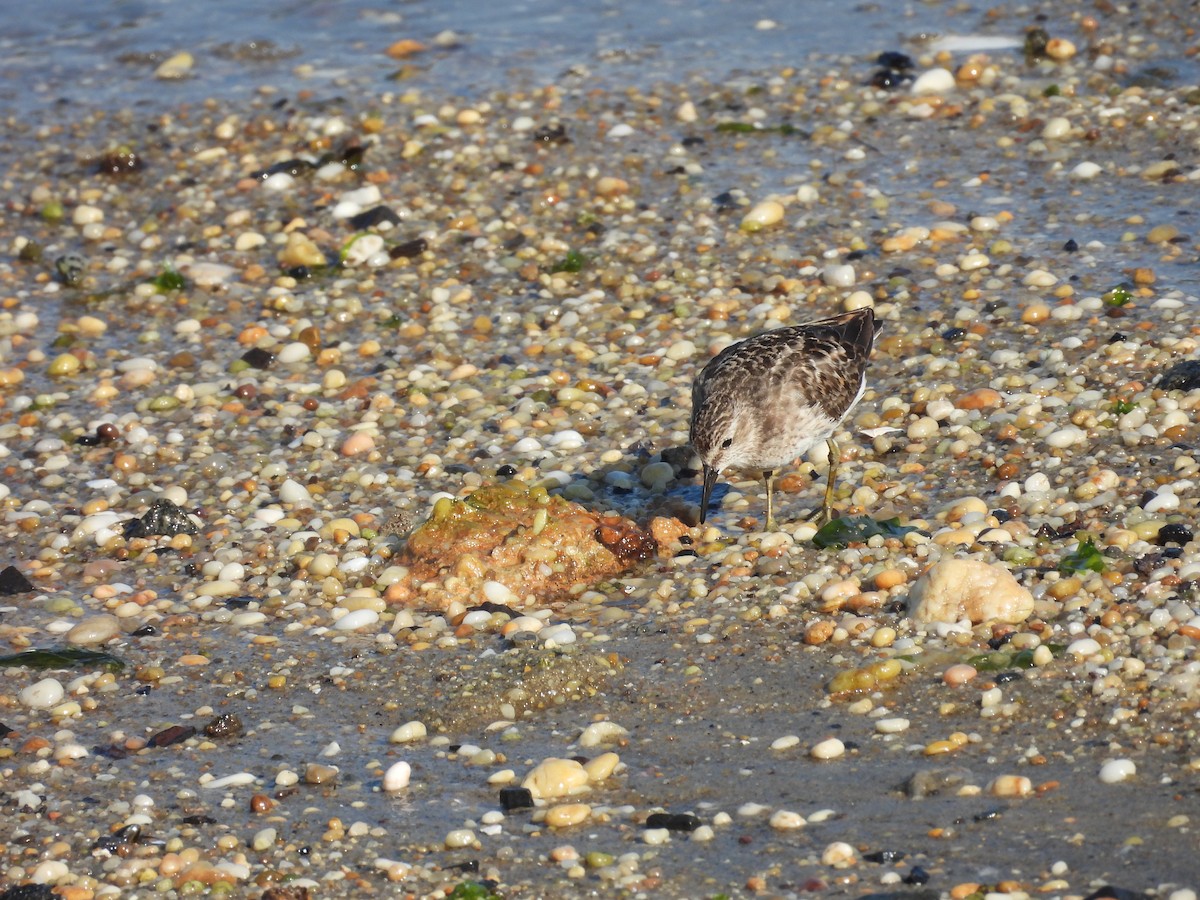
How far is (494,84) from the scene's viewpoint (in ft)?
45.5

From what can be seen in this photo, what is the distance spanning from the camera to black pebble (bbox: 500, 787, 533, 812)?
222 inches

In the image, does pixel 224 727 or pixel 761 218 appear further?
pixel 761 218

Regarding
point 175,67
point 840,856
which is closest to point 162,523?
point 840,856

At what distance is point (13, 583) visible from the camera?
771 cm

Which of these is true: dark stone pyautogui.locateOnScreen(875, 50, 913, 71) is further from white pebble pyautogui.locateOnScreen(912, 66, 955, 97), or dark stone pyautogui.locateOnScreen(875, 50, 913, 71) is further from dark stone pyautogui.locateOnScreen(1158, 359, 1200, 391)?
dark stone pyautogui.locateOnScreen(1158, 359, 1200, 391)

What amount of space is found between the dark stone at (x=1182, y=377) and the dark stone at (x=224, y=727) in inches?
204

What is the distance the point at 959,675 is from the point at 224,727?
10.1ft

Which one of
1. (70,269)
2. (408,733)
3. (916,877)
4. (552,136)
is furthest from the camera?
(552,136)

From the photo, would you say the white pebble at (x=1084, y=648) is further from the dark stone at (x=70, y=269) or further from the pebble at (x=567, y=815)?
the dark stone at (x=70, y=269)

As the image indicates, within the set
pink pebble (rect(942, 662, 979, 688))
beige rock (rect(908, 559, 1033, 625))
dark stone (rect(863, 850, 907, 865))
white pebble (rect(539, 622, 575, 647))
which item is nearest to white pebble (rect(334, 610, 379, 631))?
white pebble (rect(539, 622, 575, 647))

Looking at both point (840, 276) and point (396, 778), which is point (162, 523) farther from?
point (840, 276)

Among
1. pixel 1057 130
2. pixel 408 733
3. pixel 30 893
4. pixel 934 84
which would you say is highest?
pixel 934 84

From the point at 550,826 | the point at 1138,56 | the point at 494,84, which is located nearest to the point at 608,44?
the point at 494,84

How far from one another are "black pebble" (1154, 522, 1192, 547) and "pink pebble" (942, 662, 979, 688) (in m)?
1.31
